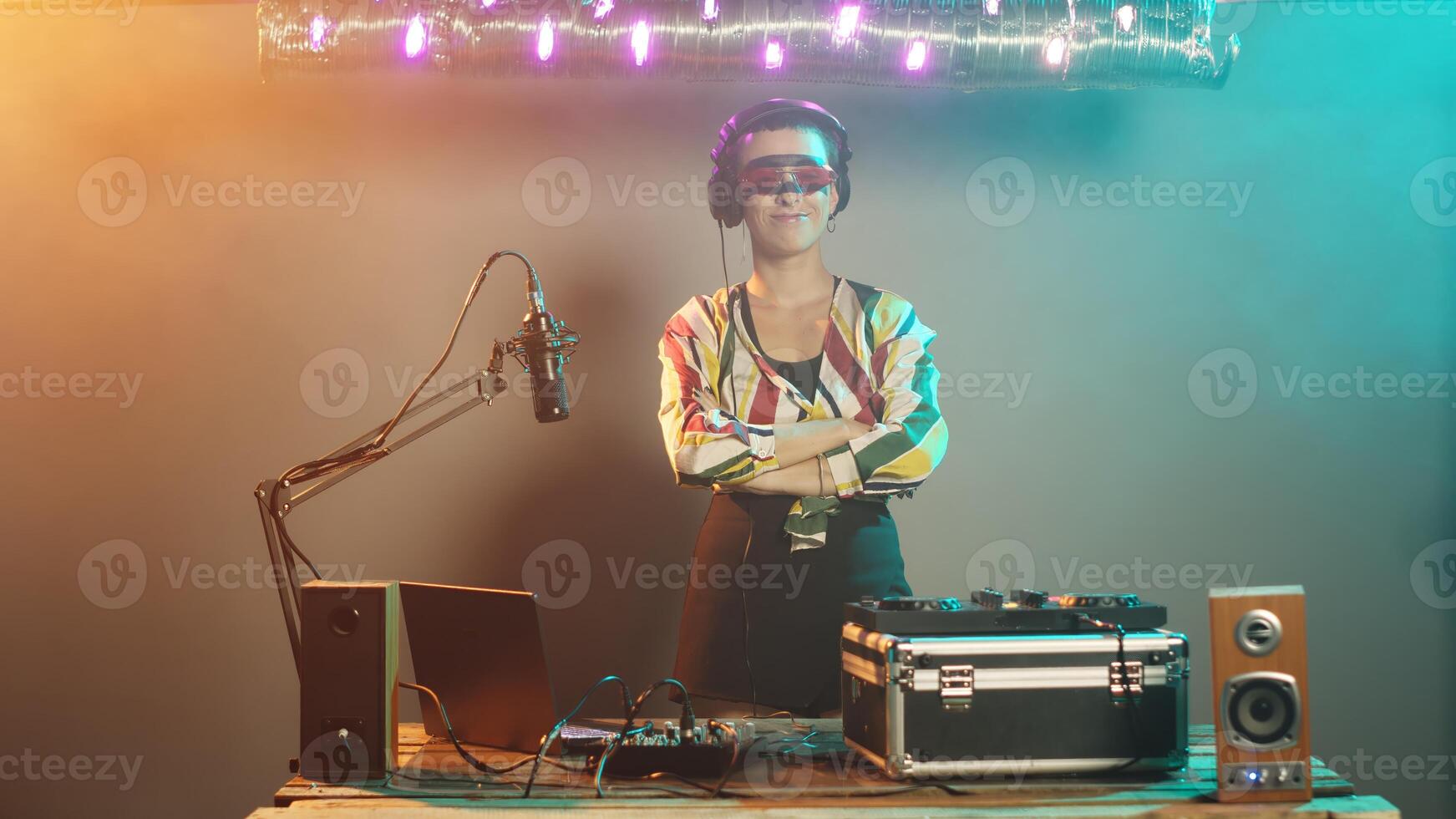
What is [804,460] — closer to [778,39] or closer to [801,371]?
[801,371]

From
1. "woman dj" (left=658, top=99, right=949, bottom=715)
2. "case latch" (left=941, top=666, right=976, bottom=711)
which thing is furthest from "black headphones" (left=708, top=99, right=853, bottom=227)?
"case latch" (left=941, top=666, right=976, bottom=711)

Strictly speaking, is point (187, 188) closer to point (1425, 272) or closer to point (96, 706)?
point (96, 706)

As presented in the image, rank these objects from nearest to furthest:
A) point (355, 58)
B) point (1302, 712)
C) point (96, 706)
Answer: point (1302, 712), point (355, 58), point (96, 706)

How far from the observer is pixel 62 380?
12.4 feet

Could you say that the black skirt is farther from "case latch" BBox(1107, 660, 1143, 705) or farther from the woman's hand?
"case latch" BBox(1107, 660, 1143, 705)

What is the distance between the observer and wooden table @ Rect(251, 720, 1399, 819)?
6.46ft

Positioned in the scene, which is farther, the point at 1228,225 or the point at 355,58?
the point at 1228,225

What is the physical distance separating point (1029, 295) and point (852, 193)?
0.70 m

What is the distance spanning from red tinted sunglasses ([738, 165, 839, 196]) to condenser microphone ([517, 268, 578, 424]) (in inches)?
42.2

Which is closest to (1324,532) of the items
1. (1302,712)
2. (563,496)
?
(1302,712)

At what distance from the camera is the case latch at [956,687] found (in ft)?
7.06

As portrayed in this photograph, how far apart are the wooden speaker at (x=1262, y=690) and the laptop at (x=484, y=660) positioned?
1300 millimetres

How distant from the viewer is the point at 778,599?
11.5ft

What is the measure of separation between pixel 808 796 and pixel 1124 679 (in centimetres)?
68
